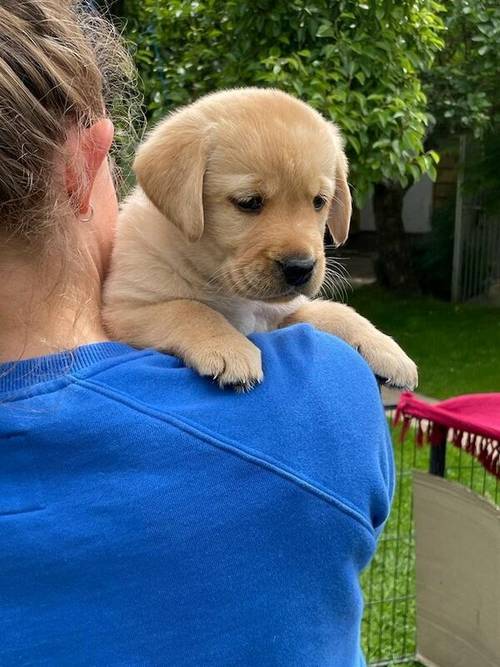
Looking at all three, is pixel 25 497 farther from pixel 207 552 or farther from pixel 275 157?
pixel 275 157

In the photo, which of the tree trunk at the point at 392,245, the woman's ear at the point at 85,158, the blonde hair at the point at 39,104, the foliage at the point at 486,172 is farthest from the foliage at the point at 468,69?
the blonde hair at the point at 39,104

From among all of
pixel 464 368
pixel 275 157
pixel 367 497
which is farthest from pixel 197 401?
pixel 464 368

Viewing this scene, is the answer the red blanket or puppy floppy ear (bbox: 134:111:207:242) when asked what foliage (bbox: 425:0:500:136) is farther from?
puppy floppy ear (bbox: 134:111:207:242)

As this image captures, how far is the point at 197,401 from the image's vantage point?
127 centimetres

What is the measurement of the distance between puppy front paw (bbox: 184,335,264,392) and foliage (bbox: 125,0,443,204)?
289 cm

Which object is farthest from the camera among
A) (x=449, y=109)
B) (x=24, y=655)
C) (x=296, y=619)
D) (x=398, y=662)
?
(x=449, y=109)

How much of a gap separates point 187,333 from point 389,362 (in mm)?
501

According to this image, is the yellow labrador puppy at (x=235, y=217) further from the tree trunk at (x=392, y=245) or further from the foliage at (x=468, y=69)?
the tree trunk at (x=392, y=245)

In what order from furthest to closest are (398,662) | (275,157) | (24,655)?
(398,662) → (275,157) → (24,655)

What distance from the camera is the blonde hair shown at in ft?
3.75

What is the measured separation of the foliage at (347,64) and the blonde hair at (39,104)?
3.16m

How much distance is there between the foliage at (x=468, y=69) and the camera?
7.93 metres

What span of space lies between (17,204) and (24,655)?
62cm

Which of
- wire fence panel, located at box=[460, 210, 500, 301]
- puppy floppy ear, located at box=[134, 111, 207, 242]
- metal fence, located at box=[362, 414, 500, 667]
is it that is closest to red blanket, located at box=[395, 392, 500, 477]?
metal fence, located at box=[362, 414, 500, 667]
